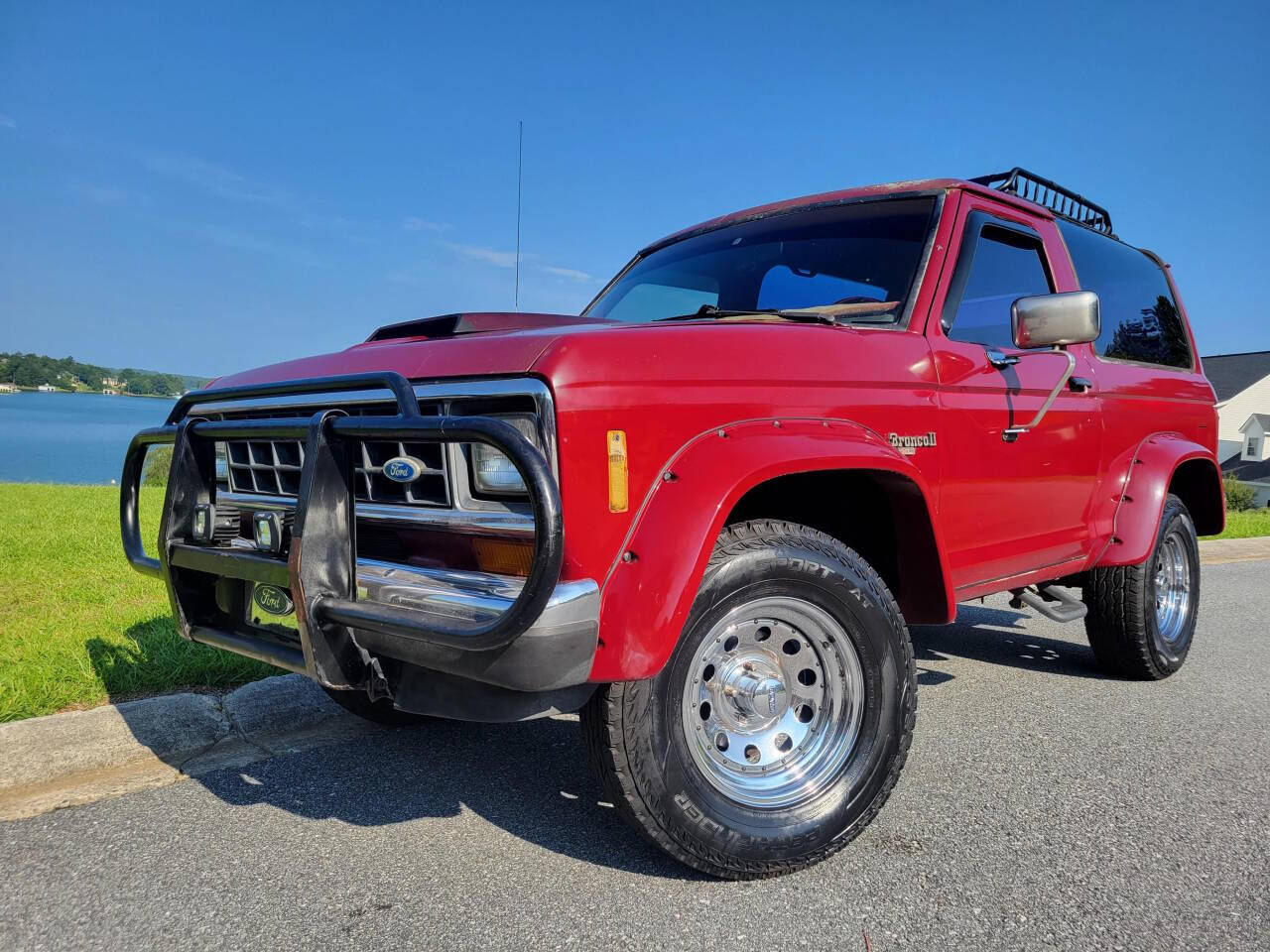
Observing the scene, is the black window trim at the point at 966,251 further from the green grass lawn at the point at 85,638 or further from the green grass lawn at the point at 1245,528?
the green grass lawn at the point at 1245,528

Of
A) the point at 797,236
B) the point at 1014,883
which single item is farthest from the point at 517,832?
the point at 797,236

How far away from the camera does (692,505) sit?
84.0 inches

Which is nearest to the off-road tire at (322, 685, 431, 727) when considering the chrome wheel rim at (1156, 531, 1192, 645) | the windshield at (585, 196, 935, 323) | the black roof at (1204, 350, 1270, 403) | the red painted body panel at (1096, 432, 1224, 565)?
the windshield at (585, 196, 935, 323)

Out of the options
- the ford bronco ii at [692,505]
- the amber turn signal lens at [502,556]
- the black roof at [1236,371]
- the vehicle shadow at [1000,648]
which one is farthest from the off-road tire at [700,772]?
the black roof at [1236,371]

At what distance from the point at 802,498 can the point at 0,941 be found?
2.44m

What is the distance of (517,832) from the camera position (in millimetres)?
2621

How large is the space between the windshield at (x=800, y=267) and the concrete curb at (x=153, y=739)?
2.04 meters

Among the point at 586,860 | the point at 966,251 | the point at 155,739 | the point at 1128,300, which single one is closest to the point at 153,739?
the point at 155,739

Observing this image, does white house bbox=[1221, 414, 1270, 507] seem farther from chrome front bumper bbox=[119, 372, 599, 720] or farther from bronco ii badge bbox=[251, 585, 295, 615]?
bronco ii badge bbox=[251, 585, 295, 615]

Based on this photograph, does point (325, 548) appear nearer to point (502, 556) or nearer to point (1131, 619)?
point (502, 556)

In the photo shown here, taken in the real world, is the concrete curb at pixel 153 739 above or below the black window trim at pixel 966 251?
below

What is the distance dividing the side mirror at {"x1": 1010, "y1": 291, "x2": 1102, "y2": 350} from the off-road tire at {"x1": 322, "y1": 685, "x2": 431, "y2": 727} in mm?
2612

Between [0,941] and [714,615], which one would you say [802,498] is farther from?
[0,941]

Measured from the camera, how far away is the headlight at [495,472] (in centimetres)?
211
